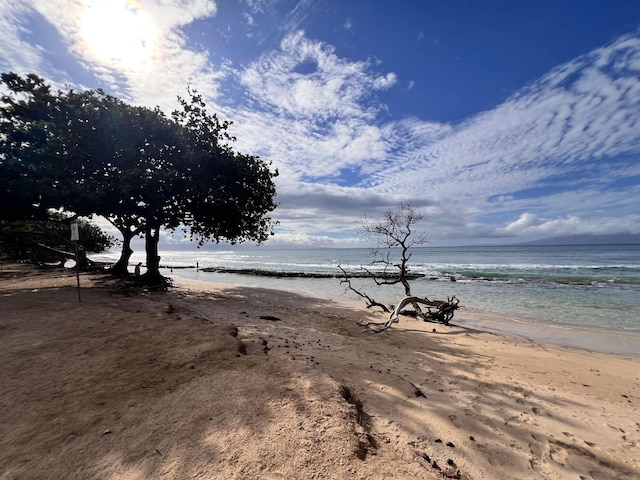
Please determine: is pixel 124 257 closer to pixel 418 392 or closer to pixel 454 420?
pixel 418 392

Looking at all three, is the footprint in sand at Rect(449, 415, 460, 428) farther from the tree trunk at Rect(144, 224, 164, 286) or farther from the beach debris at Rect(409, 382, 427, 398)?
the tree trunk at Rect(144, 224, 164, 286)

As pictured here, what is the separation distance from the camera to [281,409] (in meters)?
3.36

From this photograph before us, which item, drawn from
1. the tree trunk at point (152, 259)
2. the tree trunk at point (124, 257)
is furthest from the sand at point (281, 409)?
the tree trunk at point (124, 257)

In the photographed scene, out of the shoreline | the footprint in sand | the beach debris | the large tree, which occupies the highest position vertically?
the large tree

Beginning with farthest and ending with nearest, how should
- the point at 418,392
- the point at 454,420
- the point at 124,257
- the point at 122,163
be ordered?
the point at 124,257, the point at 122,163, the point at 418,392, the point at 454,420

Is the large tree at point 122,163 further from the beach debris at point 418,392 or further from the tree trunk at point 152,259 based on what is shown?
the beach debris at point 418,392

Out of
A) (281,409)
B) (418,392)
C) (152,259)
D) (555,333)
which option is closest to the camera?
(281,409)

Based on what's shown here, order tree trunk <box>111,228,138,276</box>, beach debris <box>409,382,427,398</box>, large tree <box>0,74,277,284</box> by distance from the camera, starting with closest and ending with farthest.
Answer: beach debris <box>409,382,427,398</box> → large tree <box>0,74,277,284</box> → tree trunk <box>111,228,138,276</box>

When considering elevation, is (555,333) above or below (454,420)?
below

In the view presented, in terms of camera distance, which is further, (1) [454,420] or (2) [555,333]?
(2) [555,333]

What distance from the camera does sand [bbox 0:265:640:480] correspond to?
263cm

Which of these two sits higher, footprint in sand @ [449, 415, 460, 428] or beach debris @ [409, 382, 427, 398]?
beach debris @ [409, 382, 427, 398]

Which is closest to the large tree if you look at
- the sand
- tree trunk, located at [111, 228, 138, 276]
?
tree trunk, located at [111, 228, 138, 276]

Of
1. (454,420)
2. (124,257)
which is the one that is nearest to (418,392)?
(454,420)
